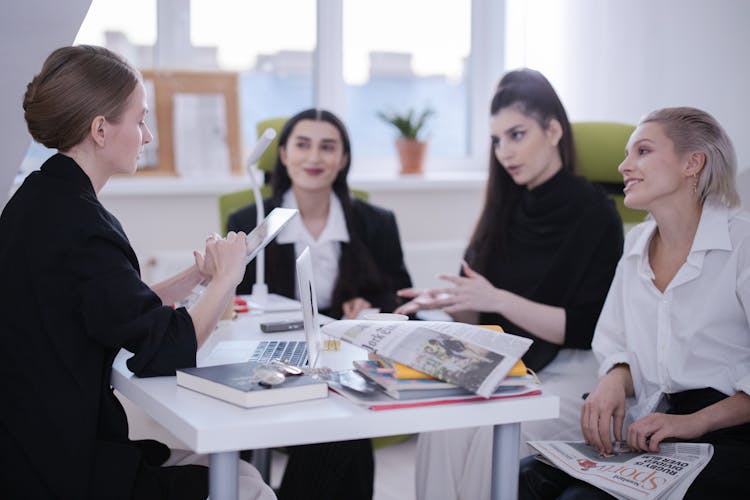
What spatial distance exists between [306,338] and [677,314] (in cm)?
82

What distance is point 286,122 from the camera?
2857 mm

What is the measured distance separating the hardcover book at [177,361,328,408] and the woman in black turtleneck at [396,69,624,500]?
2.35 ft

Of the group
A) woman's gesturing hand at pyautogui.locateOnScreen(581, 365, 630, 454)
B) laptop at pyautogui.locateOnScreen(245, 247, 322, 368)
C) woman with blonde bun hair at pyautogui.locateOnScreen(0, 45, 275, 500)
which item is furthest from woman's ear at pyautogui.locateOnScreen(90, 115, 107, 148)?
woman's gesturing hand at pyautogui.locateOnScreen(581, 365, 630, 454)

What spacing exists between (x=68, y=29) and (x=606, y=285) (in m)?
1.52

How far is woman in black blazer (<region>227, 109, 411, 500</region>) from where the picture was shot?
264cm

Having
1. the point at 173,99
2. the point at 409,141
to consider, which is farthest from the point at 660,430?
the point at 173,99

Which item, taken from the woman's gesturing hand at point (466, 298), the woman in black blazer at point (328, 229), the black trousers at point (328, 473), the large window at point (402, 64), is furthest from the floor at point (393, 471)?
the large window at point (402, 64)

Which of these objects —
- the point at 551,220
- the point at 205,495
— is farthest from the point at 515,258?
the point at 205,495

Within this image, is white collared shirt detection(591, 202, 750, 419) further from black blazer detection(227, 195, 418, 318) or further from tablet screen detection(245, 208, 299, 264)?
black blazer detection(227, 195, 418, 318)

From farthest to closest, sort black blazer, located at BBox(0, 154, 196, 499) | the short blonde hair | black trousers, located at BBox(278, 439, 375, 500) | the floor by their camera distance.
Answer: the floor
black trousers, located at BBox(278, 439, 375, 500)
the short blonde hair
black blazer, located at BBox(0, 154, 196, 499)

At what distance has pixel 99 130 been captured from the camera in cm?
143

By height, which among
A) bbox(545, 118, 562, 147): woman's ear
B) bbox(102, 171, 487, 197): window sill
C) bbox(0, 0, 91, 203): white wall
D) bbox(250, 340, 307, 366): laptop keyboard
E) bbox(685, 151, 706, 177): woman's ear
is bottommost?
bbox(250, 340, 307, 366): laptop keyboard

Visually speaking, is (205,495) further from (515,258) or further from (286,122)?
(286,122)

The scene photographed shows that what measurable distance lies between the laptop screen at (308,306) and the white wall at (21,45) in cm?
88
